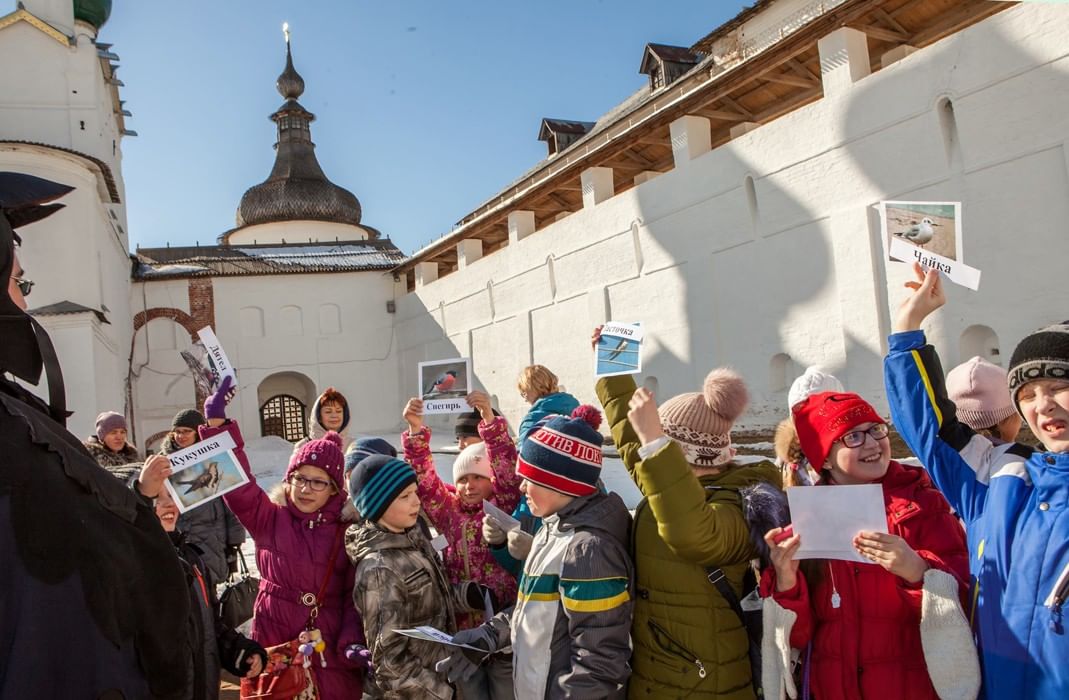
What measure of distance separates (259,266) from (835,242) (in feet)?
58.3

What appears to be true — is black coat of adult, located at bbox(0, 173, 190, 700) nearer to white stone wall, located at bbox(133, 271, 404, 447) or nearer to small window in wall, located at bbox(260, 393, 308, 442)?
white stone wall, located at bbox(133, 271, 404, 447)

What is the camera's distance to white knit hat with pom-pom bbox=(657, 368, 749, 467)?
7.73ft

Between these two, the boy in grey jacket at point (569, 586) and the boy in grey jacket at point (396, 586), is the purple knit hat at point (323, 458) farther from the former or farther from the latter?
the boy in grey jacket at point (569, 586)

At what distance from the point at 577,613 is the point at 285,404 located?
24.2 metres

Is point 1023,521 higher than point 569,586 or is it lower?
higher

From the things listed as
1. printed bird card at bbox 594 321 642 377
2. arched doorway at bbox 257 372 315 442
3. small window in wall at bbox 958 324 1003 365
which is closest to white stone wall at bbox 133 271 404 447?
arched doorway at bbox 257 372 315 442

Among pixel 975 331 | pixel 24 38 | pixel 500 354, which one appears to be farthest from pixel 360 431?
pixel 975 331

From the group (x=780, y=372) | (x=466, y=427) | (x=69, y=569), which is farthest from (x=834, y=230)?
(x=69, y=569)

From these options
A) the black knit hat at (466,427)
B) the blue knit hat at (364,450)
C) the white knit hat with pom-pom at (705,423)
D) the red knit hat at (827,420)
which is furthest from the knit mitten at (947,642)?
the black knit hat at (466,427)

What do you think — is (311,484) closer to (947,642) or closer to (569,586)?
(569,586)

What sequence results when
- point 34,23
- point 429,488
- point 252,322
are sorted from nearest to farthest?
point 429,488
point 34,23
point 252,322

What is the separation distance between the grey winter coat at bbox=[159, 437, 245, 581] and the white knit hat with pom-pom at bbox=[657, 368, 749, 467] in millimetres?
3108

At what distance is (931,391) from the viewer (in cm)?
211

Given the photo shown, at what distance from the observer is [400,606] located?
2.65 m
